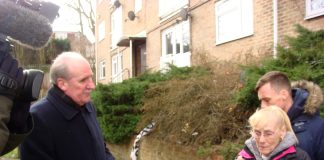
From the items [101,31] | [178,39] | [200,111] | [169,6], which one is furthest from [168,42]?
[101,31]

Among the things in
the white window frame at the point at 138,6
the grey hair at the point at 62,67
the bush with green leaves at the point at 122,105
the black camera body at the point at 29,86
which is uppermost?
the white window frame at the point at 138,6

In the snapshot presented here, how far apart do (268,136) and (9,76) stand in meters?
1.97

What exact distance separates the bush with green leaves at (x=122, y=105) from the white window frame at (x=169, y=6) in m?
5.06

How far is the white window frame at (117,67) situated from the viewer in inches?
983

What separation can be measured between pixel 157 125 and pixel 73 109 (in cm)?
565

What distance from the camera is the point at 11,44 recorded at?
179cm

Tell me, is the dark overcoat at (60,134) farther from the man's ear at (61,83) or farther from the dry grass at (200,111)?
the dry grass at (200,111)

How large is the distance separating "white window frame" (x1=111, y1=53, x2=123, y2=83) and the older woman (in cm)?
2131

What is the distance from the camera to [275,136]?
299 cm

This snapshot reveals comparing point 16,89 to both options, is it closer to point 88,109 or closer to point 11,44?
point 11,44

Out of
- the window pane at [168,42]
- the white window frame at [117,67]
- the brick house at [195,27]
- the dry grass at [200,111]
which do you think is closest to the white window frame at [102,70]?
the brick house at [195,27]

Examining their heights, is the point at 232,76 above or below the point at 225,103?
above

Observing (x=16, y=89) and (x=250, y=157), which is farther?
(x=250, y=157)

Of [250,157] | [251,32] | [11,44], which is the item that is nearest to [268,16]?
[251,32]
